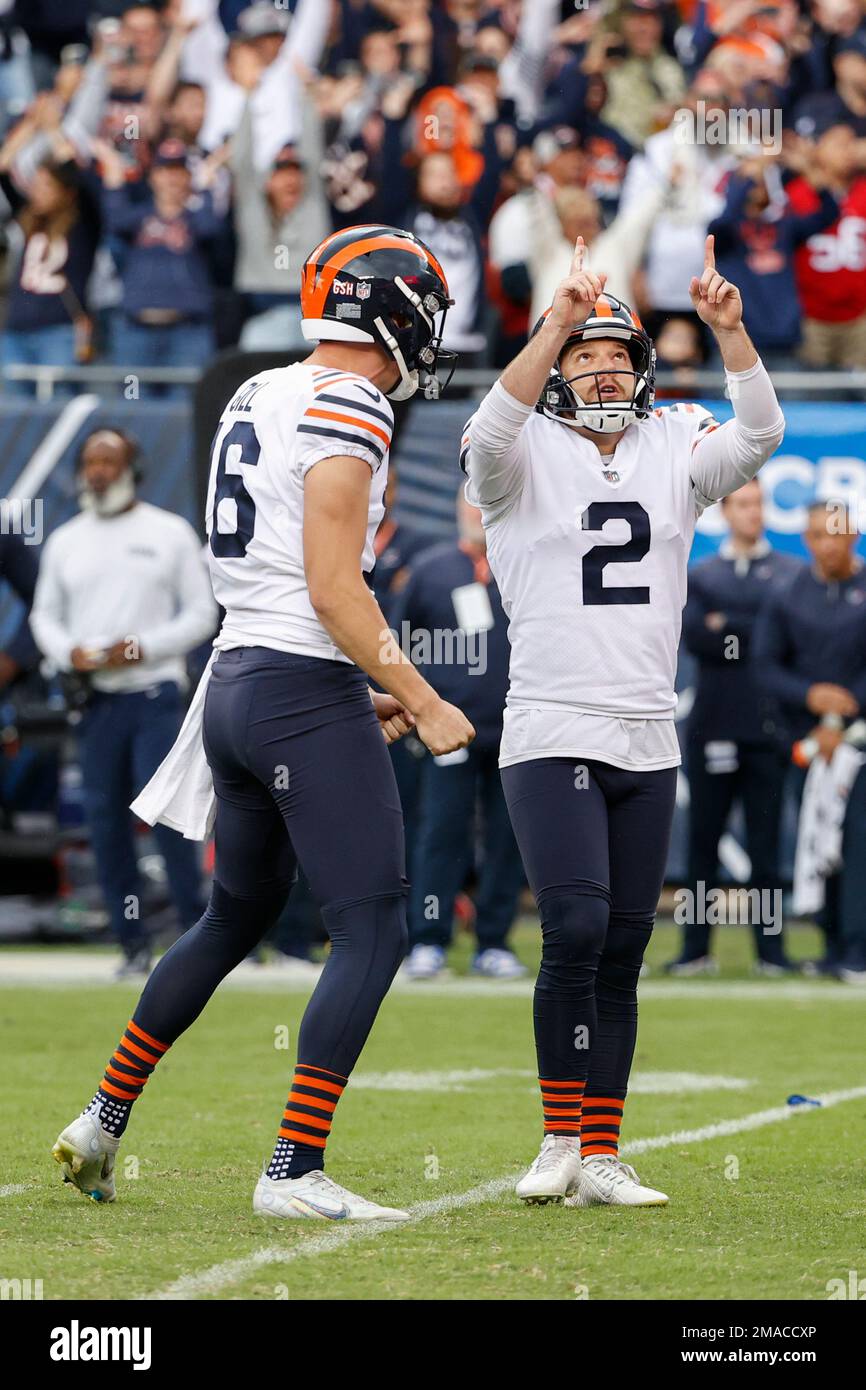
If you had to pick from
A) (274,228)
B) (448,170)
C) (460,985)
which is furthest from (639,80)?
(460,985)

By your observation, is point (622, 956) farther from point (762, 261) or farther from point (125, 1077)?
point (762, 261)

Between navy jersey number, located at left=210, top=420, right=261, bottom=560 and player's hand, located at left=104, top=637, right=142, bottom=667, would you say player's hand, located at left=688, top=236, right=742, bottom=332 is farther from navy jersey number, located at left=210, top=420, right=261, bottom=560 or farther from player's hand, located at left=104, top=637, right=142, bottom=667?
player's hand, located at left=104, top=637, right=142, bottom=667

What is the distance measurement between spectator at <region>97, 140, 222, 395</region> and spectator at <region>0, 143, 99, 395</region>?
34cm

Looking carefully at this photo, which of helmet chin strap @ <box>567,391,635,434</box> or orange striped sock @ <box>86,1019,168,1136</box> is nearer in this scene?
orange striped sock @ <box>86,1019,168,1136</box>

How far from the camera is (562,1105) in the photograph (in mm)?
5449

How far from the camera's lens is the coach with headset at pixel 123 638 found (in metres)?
10.7

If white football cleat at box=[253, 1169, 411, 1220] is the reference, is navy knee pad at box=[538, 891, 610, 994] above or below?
above

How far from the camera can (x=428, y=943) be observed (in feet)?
36.3

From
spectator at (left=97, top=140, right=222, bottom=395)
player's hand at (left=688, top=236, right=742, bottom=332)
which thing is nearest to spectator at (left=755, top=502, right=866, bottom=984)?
spectator at (left=97, top=140, right=222, bottom=395)

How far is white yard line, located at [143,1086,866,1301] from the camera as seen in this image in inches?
170

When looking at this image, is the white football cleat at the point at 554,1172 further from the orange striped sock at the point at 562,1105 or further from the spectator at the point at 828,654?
the spectator at the point at 828,654

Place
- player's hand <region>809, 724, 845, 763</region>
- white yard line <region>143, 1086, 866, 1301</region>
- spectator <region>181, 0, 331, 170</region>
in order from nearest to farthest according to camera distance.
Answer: white yard line <region>143, 1086, 866, 1301</region> < player's hand <region>809, 724, 845, 763</region> < spectator <region>181, 0, 331, 170</region>

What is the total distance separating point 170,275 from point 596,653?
29.4 feet
